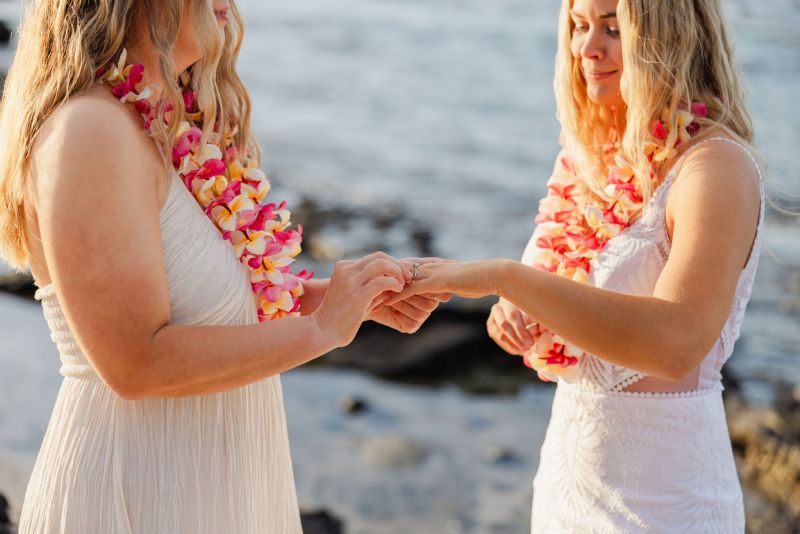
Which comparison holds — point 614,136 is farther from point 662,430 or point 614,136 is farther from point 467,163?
point 467,163

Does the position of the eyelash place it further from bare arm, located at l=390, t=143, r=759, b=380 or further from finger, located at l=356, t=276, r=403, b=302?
finger, located at l=356, t=276, r=403, b=302

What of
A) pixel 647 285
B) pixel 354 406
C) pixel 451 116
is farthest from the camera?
pixel 451 116

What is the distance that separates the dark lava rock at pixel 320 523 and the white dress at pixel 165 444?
104 inches

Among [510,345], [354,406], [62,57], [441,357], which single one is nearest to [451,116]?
[441,357]

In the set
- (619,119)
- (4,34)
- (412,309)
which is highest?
(619,119)

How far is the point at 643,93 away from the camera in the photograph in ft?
9.39

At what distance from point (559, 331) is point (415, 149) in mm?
12163

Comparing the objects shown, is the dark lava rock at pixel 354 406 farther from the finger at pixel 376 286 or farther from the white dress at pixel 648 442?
the finger at pixel 376 286

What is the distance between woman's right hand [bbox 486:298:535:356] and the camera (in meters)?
3.18

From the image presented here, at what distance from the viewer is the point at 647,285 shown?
2834mm

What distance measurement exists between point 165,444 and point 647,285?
4.67 ft

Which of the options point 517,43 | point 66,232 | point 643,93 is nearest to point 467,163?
point 517,43

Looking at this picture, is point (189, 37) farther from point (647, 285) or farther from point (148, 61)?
point (647, 285)

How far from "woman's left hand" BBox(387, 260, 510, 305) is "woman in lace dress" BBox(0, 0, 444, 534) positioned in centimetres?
28
